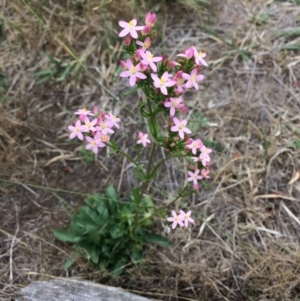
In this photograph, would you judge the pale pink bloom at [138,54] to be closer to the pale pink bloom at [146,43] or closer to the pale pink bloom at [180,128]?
the pale pink bloom at [146,43]

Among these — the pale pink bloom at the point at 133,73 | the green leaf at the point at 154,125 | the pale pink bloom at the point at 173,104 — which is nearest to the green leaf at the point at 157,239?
the green leaf at the point at 154,125

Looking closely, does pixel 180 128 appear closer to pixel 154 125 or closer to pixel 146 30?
pixel 154 125

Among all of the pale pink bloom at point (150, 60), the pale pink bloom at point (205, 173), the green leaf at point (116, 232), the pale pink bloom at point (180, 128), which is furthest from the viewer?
the green leaf at point (116, 232)

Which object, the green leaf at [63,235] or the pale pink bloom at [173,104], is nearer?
the pale pink bloom at [173,104]

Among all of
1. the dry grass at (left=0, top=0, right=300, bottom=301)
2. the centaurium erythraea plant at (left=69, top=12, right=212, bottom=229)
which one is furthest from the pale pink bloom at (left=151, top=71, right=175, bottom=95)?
the dry grass at (left=0, top=0, right=300, bottom=301)

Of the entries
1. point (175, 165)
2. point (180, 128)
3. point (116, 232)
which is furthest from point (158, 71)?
point (175, 165)

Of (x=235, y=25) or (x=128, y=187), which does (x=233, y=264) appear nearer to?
(x=128, y=187)

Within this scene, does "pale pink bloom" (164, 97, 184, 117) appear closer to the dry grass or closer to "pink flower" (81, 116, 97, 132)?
"pink flower" (81, 116, 97, 132)
